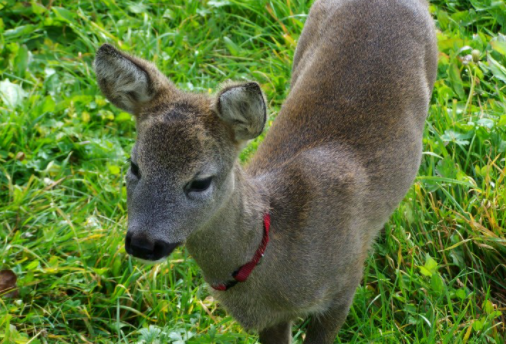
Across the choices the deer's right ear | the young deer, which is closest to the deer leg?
the young deer

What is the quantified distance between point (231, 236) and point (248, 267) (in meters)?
0.19

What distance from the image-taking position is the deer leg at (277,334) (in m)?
4.31

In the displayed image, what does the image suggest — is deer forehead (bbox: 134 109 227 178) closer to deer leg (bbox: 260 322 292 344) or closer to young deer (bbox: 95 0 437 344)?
young deer (bbox: 95 0 437 344)

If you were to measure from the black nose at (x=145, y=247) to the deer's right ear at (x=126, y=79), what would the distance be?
74 centimetres

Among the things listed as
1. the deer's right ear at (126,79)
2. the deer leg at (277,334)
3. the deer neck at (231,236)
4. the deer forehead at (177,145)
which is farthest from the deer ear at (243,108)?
the deer leg at (277,334)

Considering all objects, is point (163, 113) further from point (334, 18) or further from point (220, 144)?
point (334, 18)

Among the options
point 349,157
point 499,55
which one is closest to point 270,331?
point 349,157

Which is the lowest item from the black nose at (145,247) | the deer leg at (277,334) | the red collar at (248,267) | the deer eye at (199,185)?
the deer leg at (277,334)

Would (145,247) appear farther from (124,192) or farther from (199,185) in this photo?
(124,192)

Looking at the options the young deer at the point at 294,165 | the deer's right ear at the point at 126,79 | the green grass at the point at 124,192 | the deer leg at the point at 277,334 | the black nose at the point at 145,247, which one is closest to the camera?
the black nose at the point at 145,247

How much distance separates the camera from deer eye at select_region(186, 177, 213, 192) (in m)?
3.51

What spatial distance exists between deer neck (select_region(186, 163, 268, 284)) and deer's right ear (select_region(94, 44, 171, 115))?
1.73 feet

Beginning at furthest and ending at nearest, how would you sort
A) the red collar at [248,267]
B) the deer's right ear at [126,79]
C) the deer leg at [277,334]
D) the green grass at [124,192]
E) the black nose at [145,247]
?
the green grass at [124,192] < the deer leg at [277,334] < the red collar at [248,267] < the deer's right ear at [126,79] < the black nose at [145,247]

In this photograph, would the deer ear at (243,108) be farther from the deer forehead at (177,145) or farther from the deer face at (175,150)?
the deer forehead at (177,145)
